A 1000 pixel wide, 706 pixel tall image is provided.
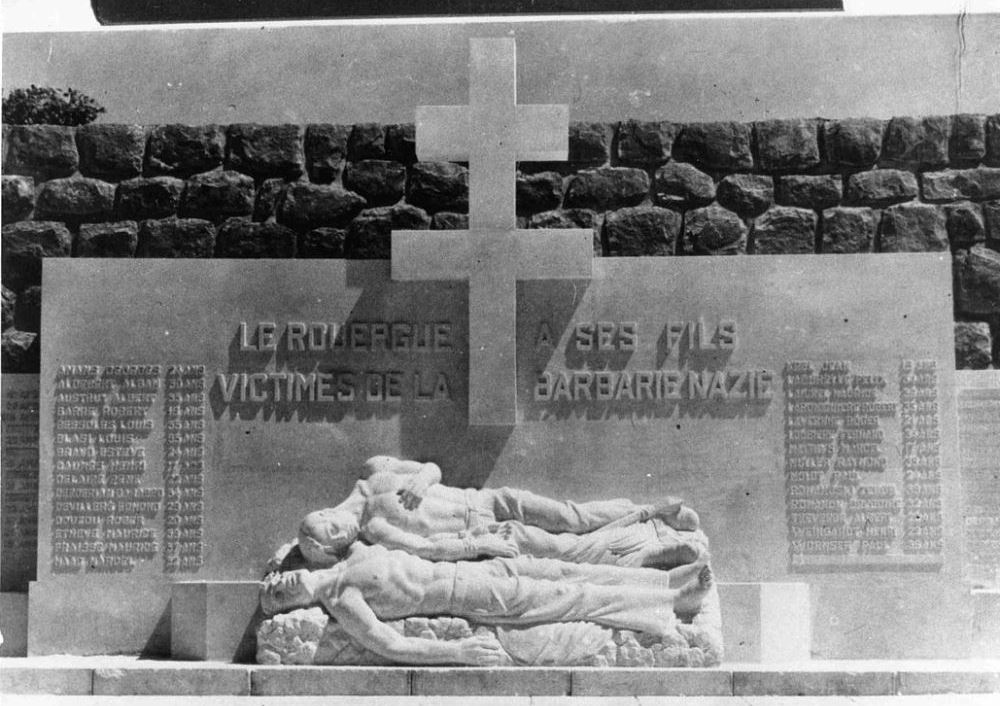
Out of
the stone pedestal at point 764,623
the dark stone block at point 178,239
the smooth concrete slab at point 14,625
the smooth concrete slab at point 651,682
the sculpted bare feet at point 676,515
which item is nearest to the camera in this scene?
the smooth concrete slab at point 651,682

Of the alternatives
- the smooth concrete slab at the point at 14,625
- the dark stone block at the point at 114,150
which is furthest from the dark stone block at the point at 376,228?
the smooth concrete slab at the point at 14,625

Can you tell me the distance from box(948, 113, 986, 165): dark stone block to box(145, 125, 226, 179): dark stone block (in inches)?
159

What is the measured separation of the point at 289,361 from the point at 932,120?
148 inches

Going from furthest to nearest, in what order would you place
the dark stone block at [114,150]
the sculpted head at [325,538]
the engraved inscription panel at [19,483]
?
the dark stone block at [114,150], the engraved inscription panel at [19,483], the sculpted head at [325,538]

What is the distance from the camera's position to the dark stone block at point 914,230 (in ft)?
25.2

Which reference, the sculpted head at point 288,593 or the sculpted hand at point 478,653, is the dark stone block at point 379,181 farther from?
the sculpted hand at point 478,653

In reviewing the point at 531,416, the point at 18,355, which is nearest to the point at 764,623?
the point at 531,416

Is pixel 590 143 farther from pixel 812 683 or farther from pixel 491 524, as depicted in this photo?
pixel 812 683

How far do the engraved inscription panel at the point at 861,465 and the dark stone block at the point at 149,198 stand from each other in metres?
3.47

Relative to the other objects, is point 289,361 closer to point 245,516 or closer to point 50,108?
point 245,516

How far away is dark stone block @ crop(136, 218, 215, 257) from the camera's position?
25.4 feet

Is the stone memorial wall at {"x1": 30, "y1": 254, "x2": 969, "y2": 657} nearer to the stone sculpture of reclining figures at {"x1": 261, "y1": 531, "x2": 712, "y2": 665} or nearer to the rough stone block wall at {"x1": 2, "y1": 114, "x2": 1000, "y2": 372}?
the rough stone block wall at {"x1": 2, "y1": 114, "x2": 1000, "y2": 372}

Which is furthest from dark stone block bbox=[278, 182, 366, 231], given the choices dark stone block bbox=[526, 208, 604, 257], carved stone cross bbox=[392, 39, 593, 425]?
dark stone block bbox=[526, 208, 604, 257]

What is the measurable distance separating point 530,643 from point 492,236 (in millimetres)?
2159
